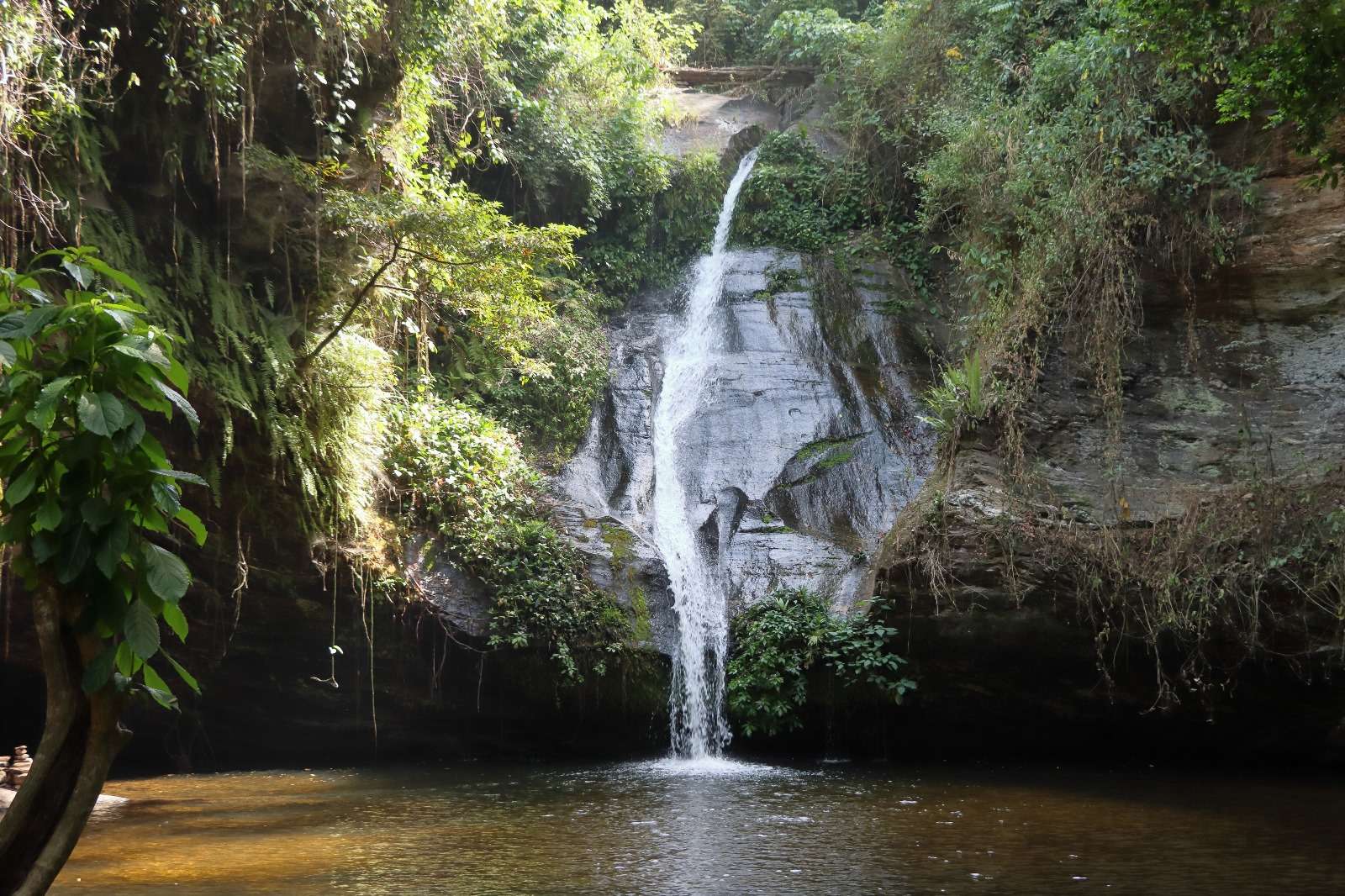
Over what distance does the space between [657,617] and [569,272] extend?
7.45 meters

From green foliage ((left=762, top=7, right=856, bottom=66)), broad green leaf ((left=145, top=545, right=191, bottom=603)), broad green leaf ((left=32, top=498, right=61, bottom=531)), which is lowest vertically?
broad green leaf ((left=145, top=545, right=191, bottom=603))

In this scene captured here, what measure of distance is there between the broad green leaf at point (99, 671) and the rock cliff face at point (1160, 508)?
25.4 ft

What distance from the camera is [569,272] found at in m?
16.4

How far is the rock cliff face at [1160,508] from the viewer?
9.05 m

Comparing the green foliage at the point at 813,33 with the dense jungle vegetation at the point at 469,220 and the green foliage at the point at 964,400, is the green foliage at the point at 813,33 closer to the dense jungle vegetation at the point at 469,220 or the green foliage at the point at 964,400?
the dense jungle vegetation at the point at 469,220

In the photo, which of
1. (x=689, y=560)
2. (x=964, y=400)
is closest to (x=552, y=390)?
(x=689, y=560)

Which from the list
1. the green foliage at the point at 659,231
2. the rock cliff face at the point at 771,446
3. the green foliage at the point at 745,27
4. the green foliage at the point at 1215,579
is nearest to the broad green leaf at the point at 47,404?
the green foliage at the point at 1215,579

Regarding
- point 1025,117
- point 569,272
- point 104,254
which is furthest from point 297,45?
point 1025,117

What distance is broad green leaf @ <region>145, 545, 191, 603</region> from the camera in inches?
108

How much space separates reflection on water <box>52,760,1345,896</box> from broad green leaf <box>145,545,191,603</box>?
9.54 ft

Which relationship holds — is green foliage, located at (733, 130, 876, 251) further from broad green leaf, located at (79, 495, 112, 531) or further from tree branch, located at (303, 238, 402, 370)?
broad green leaf, located at (79, 495, 112, 531)

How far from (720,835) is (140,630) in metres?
4.46

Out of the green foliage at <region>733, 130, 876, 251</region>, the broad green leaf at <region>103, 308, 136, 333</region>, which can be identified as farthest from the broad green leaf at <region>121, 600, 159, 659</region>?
the green foliage at <region>733, 130, 876, 251</region>

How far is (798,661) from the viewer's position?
1005 cm
